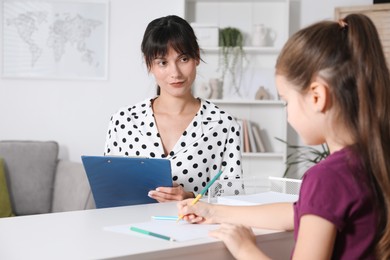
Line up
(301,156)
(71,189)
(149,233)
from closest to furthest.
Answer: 1. (149,233)
2. (71,189)
3. (301,156)

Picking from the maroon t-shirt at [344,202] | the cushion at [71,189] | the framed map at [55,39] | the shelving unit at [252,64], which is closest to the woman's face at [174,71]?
the maroon t-shirt at [344,202]

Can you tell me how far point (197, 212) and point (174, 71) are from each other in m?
0.82

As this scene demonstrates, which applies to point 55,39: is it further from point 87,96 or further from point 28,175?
point 28,175

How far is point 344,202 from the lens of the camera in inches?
40.6

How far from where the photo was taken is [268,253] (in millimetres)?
1270

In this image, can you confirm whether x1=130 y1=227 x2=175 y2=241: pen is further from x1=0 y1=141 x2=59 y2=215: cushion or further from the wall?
the wall

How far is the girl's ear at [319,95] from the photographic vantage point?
3.55 feet

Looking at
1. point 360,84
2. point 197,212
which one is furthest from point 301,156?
point 360,84

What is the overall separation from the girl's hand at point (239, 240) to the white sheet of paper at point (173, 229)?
0.12ft

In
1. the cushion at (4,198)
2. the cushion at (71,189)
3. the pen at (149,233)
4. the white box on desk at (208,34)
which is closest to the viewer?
the pen at (149,233)

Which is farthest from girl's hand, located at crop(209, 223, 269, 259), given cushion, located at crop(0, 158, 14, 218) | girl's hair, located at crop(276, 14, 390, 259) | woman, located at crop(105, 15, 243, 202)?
cushion, located at crop(0, 158, 14, 218)

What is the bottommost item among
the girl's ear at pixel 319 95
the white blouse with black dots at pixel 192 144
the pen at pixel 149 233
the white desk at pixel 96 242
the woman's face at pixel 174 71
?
the white desk at pixel 96 242

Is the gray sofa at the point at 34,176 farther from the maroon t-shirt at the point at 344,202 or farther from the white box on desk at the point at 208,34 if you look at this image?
the maroon t-shirt at the point at 344,202

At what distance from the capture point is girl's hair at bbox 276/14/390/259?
3.49ft
